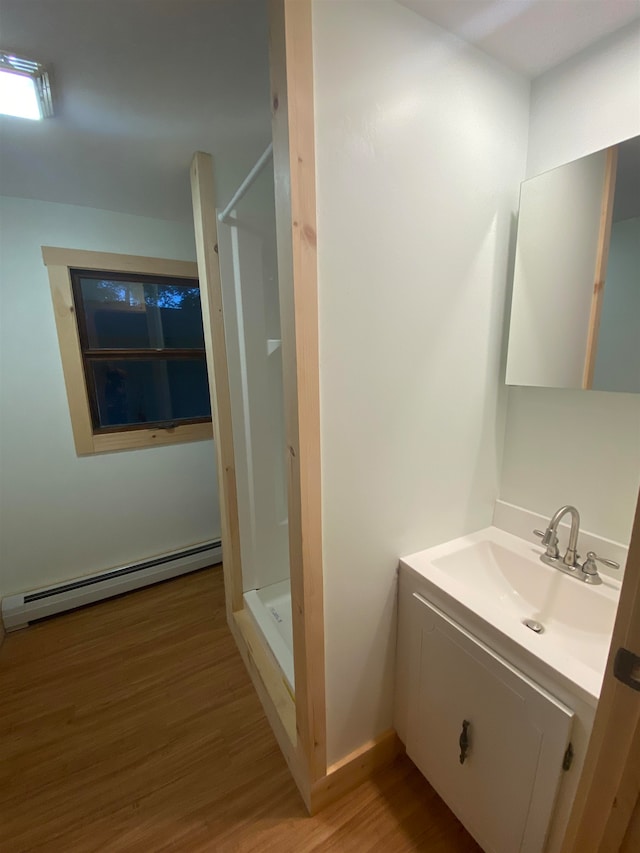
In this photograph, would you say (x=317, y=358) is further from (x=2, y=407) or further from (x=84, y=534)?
(x=84, y=534)

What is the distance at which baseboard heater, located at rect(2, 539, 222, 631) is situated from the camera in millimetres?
1988

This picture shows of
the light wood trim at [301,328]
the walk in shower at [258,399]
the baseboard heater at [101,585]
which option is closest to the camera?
the light wood trim at [301,328]

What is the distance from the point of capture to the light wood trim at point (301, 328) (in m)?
0.74

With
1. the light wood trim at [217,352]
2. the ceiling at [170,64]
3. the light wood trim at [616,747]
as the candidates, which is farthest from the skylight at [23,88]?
the light wood trim at [616,747]

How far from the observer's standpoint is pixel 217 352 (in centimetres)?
162

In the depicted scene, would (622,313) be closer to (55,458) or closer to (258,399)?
(258,399)

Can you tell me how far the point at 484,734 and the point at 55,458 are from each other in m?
2.40

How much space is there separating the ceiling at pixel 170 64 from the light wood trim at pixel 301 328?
12.7 inches

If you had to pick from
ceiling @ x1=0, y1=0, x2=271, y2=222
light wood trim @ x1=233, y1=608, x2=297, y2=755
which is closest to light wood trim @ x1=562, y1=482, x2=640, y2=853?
light wood trim @ x1=233, y1=608, x2=297, y2=755

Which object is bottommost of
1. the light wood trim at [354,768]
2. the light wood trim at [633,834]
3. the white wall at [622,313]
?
the light wood trim at [354,768]

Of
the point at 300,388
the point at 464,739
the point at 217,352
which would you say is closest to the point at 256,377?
the point at 217,352

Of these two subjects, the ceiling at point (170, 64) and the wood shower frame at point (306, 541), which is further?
the ceiling at point (170, 64)

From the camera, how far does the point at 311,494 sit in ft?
3.07

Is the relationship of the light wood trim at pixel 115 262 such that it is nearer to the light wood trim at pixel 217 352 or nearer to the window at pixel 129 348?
the window at pixel 129 348
